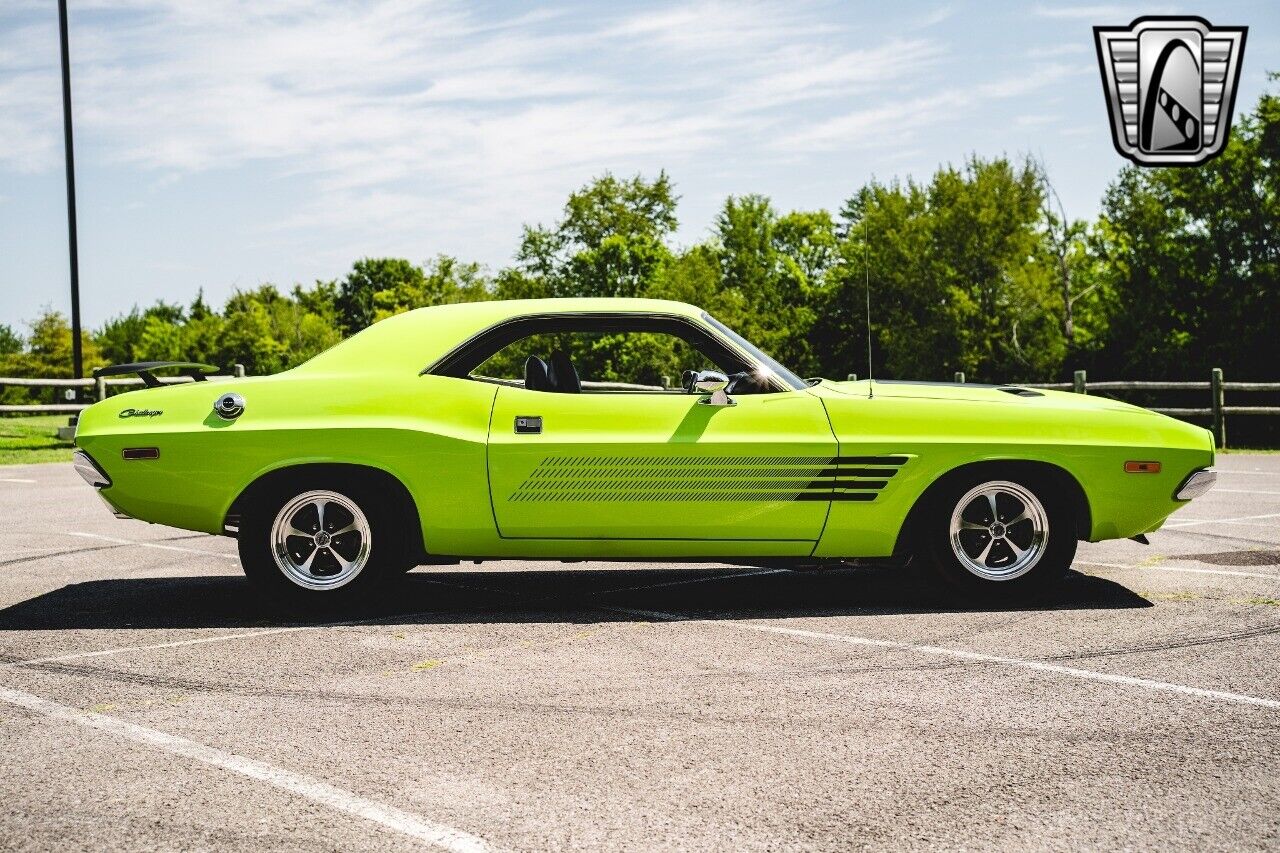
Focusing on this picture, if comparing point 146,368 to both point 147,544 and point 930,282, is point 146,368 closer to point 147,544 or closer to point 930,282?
point 147,544

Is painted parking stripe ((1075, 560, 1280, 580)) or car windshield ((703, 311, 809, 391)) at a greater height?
car windshield ((703, 311, 809, 391))

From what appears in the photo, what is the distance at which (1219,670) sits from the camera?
189 inches

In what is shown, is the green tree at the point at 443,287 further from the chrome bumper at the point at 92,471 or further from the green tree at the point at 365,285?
the chrome bumper at the point at 92,471

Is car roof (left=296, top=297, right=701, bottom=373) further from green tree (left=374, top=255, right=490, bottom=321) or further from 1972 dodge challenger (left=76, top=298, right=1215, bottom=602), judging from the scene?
green tree (left=374, top=255, right=490, bottom=321)

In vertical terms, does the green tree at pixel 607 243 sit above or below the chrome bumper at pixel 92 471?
above

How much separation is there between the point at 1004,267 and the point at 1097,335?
622 centimetres

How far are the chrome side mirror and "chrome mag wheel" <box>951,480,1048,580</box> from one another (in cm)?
129

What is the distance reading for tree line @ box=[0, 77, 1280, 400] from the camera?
45156 mm

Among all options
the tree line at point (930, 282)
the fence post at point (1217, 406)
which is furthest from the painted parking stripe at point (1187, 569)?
the tree line at point (930, 282)

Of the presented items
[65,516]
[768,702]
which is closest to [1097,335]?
[65,516]

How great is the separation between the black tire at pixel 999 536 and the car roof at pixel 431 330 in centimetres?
159

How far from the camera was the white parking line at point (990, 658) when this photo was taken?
441 centimetres

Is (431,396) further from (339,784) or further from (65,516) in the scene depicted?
(65,516)

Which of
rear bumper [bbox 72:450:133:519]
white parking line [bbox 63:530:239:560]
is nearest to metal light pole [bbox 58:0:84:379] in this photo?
white parking line [bbox 63:530:239:560]
